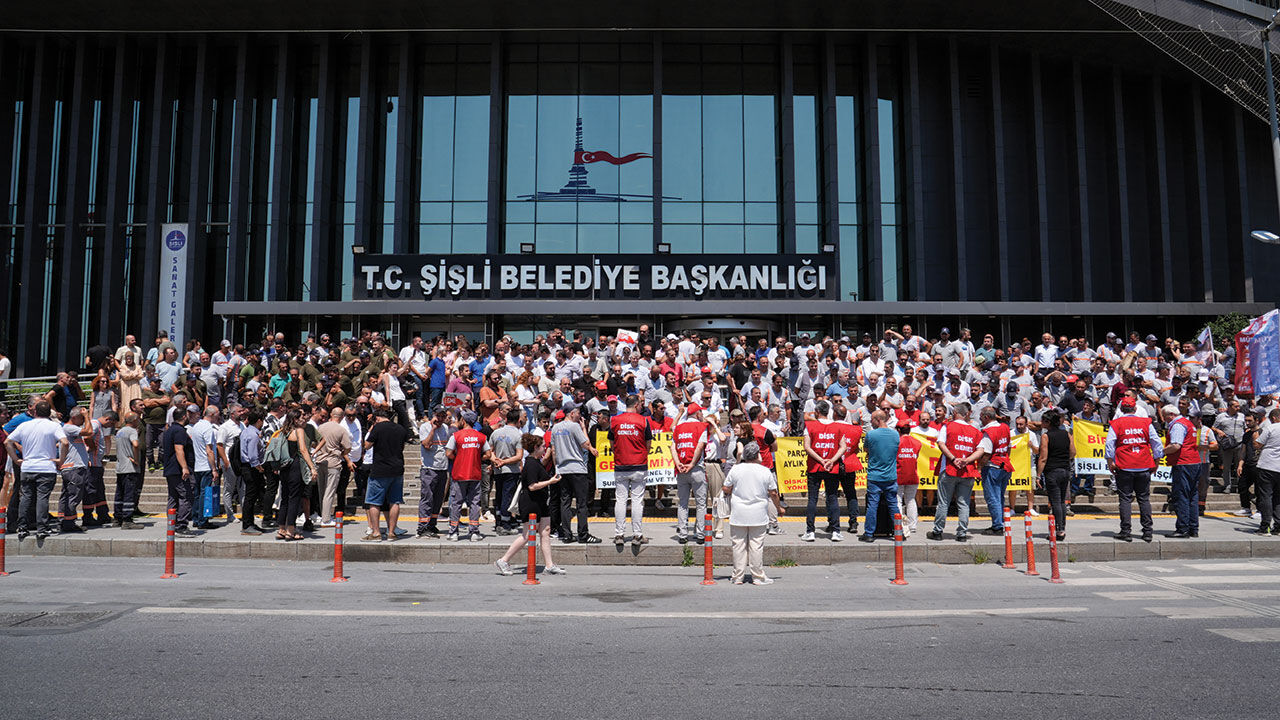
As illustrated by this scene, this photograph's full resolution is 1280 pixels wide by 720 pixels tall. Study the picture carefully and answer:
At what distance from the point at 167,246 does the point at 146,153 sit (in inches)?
171

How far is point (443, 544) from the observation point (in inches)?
484

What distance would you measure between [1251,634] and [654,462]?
27.3ft

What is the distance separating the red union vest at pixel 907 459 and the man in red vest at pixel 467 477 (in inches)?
244

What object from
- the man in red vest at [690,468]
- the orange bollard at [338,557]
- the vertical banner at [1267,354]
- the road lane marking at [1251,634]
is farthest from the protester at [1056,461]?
the orange bollard at [338,557]

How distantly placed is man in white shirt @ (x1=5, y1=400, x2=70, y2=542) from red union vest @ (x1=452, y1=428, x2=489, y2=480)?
5.67 metres

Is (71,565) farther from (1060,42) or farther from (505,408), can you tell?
(1060,42)

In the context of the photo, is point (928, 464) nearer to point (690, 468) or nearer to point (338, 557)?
point (690, 468)

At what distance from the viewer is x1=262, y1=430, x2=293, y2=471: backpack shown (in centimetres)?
1269

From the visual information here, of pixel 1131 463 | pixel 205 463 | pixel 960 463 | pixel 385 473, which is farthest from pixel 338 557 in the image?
pixel 1131 463

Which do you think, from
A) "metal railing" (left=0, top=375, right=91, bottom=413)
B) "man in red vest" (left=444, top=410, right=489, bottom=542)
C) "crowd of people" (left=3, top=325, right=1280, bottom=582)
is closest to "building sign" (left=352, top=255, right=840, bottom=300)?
"metal railing" (left=0, top=375, right=91, bottom=413)

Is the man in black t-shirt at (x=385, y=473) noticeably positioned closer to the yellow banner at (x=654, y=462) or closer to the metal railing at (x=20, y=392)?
the yellow banner at (x=654, y=462)

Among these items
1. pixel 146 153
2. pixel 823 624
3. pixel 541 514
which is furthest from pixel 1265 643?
pixel 146 153

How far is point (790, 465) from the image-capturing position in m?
15.0

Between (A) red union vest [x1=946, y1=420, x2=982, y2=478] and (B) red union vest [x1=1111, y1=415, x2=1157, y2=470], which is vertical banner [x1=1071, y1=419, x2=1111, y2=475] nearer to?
(B) red union vest [x1=1111, y1=415, x2=1157, y2=470]
